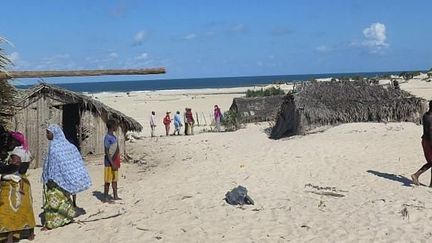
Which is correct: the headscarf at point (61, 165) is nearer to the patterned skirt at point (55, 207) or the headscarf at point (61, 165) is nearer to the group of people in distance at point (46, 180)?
the group of people in distance at point (46, 180)

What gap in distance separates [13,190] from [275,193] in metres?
4.61

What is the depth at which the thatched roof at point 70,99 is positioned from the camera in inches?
548

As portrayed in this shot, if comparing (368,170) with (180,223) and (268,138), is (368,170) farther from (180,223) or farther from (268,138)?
(268,138)

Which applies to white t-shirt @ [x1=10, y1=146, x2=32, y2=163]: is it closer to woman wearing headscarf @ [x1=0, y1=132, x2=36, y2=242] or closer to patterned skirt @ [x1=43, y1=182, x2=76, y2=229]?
woman wearing headscarf @ [x1=0, y1=132, x2=36, y2=242]

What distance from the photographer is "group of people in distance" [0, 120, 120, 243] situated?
6840 millimetres

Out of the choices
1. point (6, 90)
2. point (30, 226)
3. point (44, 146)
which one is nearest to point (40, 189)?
point (44, 146)

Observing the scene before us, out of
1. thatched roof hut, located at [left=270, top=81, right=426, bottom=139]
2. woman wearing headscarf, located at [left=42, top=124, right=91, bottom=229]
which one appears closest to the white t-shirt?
woman wearing headscarf, located at [left=42, top=124, right=91, bottom=229]

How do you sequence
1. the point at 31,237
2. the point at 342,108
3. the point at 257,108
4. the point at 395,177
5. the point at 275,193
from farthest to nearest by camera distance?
the point at 257,108 < the point at 342,108 < the point at 395,177 < the point at 275,193 < the point at 31,237

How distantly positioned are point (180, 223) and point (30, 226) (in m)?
2.06

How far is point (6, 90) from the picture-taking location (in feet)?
21.1

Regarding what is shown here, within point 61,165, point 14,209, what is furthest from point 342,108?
point 14,209

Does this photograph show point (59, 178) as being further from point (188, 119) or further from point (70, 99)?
point (188, 119)

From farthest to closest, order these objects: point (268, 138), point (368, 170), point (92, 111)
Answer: point (268, 138), point (92, 111), point (368, 170)

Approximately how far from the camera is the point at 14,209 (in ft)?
22.7
